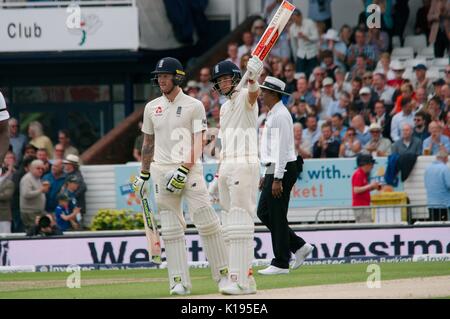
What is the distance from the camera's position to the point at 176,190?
40.1ft

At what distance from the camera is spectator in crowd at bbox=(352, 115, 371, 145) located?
20.9 metres

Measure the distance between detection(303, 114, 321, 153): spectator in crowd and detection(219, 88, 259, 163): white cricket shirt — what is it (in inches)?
362

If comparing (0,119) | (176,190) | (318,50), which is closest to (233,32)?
(318,50)

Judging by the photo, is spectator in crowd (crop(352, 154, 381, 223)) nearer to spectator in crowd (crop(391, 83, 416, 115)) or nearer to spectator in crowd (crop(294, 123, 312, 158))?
spectator in crowd (crop(294, 123, 312, 158))

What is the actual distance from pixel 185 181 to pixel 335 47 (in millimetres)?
11836

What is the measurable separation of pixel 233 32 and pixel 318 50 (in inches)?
116

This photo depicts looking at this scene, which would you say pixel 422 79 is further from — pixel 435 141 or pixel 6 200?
pixel 6 200

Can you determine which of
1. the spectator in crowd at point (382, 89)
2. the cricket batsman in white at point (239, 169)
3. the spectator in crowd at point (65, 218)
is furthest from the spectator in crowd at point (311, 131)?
the cricket batsman in white at point (239, 169)

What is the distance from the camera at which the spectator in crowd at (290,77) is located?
900 inches

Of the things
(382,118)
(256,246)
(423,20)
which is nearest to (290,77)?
(382,118)

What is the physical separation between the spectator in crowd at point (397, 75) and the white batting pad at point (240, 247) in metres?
10.5

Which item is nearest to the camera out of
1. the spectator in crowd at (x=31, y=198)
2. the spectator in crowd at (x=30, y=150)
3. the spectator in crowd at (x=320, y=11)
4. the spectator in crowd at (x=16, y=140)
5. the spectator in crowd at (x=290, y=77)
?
the spectator in crowd at (x=31, y=198)

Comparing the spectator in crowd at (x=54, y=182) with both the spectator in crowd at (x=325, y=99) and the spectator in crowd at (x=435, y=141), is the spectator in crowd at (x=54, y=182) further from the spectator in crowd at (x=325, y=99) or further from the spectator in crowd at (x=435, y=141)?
the spectator in crowd at (x=435, y=141)

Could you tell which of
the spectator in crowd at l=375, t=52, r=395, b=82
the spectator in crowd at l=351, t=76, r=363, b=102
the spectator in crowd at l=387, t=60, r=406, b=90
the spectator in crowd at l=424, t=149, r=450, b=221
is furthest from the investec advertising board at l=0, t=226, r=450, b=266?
the spectator in crowd at l=375, t=52, r=395, b=82
